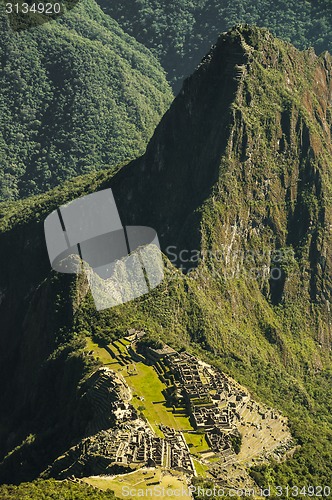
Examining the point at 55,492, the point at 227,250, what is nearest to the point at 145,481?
the point at 55,492

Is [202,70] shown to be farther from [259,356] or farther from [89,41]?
[89,41]

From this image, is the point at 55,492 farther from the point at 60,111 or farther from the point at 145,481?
the point at 60,111

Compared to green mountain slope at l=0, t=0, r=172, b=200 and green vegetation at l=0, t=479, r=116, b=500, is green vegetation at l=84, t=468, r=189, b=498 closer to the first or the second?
green vegetation at l=0, t=479, r=116, b=500

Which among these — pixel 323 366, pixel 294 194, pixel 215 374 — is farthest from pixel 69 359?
pixel 294 194

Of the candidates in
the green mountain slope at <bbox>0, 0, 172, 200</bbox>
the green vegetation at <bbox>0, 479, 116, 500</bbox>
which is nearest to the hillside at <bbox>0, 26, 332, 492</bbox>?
the green vegetation at <bbox>0, 479, 116, 500</bbox>

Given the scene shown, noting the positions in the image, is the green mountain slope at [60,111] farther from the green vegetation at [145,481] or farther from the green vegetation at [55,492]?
the green vegetation at [145,481]

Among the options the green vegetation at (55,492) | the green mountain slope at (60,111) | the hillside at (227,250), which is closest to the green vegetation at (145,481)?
the green vegetation at (55,492)
